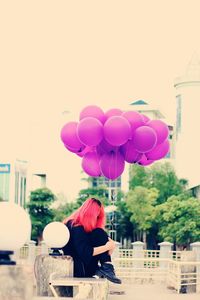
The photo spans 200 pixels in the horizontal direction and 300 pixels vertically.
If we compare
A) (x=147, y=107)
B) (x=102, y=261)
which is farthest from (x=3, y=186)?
(x=102, y=261)

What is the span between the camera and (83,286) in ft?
19.4

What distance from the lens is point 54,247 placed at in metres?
6.41

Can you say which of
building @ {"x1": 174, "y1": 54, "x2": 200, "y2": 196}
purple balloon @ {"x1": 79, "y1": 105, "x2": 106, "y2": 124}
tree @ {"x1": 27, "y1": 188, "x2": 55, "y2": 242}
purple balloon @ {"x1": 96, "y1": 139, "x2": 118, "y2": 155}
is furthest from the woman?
building @ {"x1": 174, "y1": 54, "x2": 200, "y2": 196}

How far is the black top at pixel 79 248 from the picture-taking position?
6.18m

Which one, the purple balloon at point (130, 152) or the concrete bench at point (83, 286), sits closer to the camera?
the concrete bench at point (83, 286)

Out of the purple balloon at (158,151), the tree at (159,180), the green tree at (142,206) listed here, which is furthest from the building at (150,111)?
the purple balloon at (158,151)

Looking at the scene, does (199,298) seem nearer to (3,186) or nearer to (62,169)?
(62,169)

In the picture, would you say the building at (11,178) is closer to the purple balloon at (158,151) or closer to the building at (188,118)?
the building at (188,118)

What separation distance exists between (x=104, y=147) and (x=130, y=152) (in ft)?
1.57

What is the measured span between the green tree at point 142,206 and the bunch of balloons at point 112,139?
2493 cm

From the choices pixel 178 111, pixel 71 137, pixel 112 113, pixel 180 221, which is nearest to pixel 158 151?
pixel 112 113

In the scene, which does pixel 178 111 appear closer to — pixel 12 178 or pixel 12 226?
pixel 12 178

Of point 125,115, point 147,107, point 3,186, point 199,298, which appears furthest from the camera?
point 3,186

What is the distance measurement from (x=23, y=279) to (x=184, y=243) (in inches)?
1189
